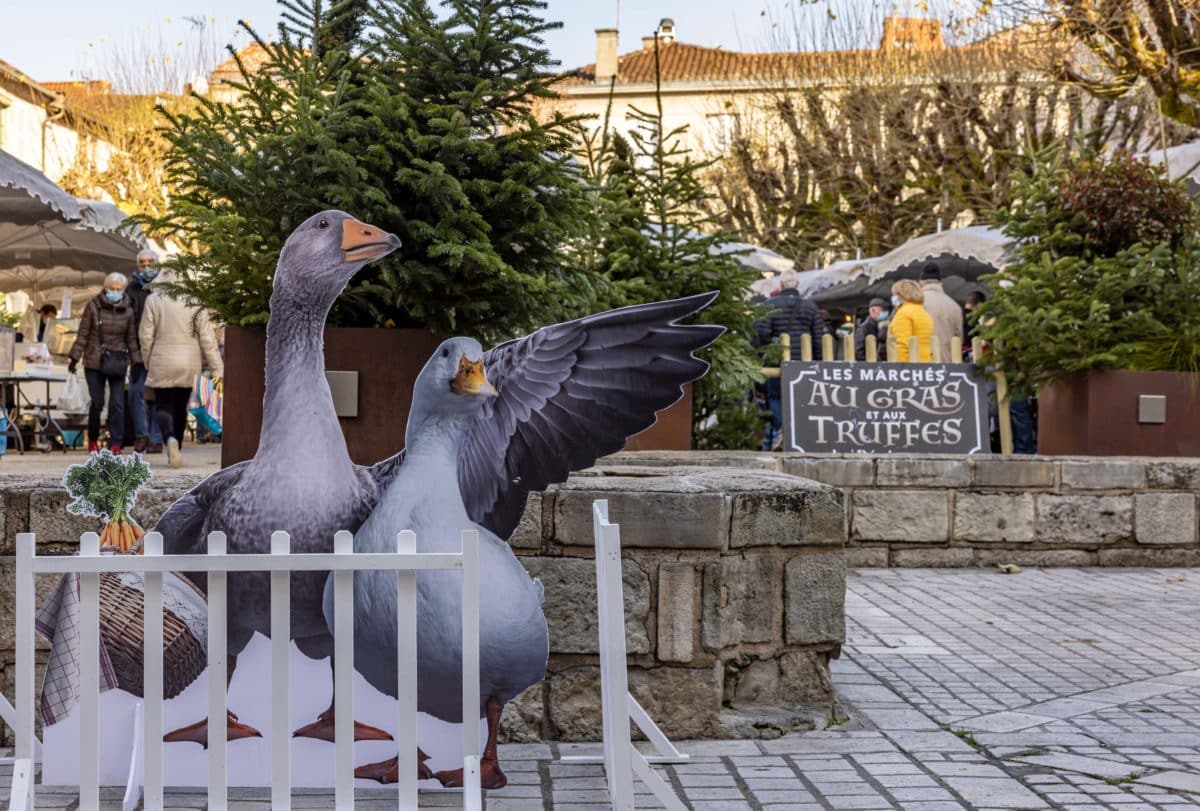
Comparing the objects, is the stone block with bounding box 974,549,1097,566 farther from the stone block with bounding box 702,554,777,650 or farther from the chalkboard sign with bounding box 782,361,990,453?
the stone block with bounding box 702,554,777,650

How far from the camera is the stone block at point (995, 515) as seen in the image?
360 inches

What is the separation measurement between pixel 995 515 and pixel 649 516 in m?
5.23

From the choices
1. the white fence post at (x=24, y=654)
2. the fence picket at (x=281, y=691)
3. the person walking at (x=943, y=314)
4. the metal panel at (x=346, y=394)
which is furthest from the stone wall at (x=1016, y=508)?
the white fence post at (x=24, y=654)

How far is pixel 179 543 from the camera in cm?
428

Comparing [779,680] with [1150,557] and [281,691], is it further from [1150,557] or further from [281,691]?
[1150,557]

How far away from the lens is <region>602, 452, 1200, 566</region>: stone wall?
9094 millimetres

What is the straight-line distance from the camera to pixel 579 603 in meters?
4.59

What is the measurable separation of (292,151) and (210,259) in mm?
564

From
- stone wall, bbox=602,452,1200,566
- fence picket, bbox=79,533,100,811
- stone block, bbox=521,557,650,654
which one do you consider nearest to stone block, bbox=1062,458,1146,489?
stone wall, bbox=602,452,1200,566

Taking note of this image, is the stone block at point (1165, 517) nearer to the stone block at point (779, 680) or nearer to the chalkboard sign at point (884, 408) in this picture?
the chalkboard sign at point (884, 408)

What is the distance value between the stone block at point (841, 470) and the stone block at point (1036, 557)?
3.06 feet

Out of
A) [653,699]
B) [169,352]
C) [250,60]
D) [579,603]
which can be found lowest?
[653,699]

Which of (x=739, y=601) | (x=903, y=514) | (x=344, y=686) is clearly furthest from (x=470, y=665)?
(x=903, y=514)

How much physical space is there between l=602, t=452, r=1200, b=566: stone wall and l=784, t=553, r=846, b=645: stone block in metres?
4.25
